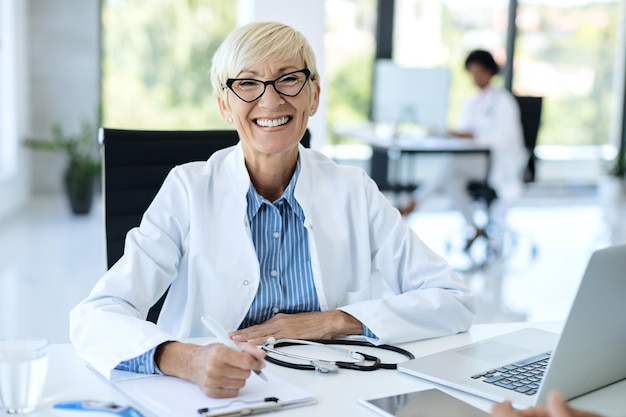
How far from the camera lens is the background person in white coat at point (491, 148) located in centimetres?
610

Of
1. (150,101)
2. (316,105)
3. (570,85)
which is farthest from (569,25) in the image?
(316,105)

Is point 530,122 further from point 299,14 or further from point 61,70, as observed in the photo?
point 61,70

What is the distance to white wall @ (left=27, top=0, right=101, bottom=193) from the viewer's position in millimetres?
7492

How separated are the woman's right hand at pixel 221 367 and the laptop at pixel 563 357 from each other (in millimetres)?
299

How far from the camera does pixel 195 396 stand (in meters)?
1.26

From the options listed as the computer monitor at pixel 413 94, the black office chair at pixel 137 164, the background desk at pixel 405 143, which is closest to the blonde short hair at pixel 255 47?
the black office chair at pixel 137 164

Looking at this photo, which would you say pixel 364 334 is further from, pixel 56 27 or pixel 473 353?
pixel 56 27

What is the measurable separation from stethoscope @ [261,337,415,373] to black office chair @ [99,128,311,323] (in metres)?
0.65

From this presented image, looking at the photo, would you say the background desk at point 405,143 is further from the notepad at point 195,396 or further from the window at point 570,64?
the notepad at point 195,396

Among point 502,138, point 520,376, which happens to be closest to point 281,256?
point 520,376

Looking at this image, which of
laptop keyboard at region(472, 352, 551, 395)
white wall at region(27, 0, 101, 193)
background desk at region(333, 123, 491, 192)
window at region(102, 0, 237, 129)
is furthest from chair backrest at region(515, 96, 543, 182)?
laptop keyboard at region(472, 352, 551, 395)

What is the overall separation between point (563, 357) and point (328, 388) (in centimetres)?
38

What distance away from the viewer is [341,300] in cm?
189

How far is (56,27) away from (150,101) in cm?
106
